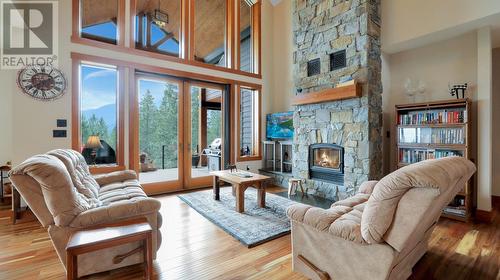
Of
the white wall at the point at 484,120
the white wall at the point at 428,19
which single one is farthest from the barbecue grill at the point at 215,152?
the white wall at the point at 484,120

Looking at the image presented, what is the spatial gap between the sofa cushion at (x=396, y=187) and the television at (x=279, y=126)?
3.92 metres

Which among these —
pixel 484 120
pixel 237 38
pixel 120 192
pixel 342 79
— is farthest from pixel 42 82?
pixel 484 120

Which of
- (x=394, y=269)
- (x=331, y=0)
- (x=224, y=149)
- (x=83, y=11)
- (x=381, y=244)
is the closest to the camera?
(x=381, y=244)

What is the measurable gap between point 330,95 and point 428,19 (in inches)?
69.4

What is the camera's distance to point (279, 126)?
573 cm

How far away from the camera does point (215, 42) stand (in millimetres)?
5652

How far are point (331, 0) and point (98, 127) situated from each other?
4.88 m

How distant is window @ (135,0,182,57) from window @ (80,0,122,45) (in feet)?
1.28

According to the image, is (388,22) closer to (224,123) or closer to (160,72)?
(224,123)

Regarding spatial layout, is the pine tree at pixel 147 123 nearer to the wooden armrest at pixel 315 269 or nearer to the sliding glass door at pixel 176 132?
the sliding glass door at pixel 176 132

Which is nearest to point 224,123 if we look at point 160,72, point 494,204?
point 160,72

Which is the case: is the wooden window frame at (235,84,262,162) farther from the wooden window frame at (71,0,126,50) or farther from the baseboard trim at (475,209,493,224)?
the baseboard trim at (475,209,493,224)

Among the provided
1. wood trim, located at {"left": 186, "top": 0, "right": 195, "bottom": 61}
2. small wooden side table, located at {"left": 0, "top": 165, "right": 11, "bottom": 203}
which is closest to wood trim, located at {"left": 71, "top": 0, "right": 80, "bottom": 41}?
wood trim, located at {"left": 186, "top": 0, "right": 195, "bottom": 61}

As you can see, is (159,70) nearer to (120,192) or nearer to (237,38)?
(237,38)
